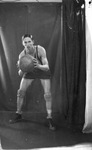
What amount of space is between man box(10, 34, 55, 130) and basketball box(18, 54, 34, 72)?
3 centimetres

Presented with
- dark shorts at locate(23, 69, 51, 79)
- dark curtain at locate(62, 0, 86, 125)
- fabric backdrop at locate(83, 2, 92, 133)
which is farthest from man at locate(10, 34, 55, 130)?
fabric backdrop at locate(83, 2, 92, 133)

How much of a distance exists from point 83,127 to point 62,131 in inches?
11.1

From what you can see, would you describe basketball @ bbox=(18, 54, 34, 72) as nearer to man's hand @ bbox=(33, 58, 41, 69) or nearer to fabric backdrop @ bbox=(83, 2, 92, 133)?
man's hand @ bbox=(33, 58, 41, 69)

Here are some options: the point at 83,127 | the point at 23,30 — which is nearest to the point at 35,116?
the point at 83,127

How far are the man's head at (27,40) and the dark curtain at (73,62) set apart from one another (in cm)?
40

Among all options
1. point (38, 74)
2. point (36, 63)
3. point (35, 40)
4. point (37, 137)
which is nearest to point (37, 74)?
point (38, 74)

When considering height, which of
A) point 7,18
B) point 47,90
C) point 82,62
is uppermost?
point 7,18

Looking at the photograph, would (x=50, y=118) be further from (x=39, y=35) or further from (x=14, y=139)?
(x=39, y=35)

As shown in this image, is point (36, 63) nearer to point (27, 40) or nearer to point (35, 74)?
point (35, 74)

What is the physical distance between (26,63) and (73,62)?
57 centimetres

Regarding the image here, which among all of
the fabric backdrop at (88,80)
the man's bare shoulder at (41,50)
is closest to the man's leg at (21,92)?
the man's bare shoulder at (41,50)

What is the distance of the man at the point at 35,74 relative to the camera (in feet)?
7.68

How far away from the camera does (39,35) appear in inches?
92.7

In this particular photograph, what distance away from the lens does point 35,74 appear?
2361 millimetres
